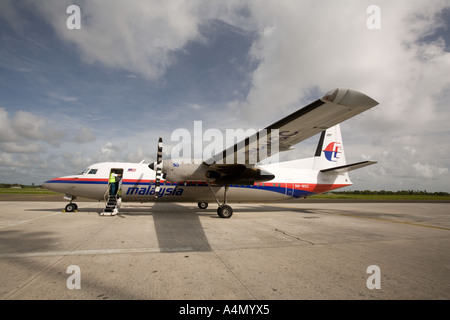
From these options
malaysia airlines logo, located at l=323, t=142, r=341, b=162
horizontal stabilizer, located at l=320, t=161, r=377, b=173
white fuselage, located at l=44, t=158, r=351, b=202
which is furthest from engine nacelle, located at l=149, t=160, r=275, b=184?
malaysia airlines logo, located at l=323, t=142, r=341, b=162

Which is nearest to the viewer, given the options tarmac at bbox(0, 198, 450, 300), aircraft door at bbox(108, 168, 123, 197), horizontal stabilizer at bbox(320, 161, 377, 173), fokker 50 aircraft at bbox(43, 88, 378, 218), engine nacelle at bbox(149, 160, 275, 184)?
tarmac at bbox(0, 198, 450, 300)

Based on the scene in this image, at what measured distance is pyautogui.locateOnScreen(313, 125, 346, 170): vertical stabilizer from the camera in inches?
627

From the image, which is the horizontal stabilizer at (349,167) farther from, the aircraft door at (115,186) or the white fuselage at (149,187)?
the aircraft door at (115,186)

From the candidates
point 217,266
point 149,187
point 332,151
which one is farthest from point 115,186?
point 332,151

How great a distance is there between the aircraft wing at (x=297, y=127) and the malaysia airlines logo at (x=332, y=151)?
778cm

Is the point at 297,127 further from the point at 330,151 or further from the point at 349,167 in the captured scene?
the point at 330,151

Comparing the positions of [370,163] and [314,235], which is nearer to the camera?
[314,235]

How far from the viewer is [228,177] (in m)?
11.9

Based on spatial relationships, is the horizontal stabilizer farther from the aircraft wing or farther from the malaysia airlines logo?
the aircraft wing
